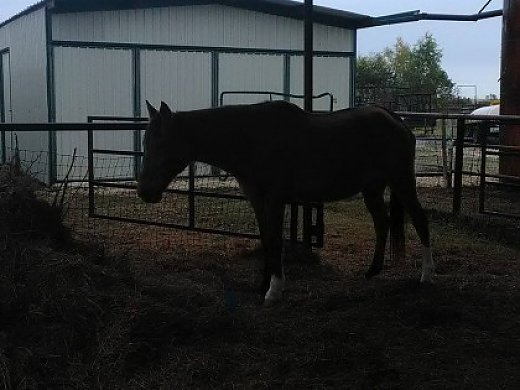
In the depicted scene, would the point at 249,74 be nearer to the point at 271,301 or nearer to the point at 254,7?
the point at 254,7

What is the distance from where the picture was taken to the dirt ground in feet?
10.9

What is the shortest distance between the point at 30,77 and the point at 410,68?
146 ft

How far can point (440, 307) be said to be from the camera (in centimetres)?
439

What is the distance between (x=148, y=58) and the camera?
12.8 meters

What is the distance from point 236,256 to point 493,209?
3686 millimetres

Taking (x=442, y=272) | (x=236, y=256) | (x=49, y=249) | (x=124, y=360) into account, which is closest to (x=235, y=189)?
(x=236, y=256)

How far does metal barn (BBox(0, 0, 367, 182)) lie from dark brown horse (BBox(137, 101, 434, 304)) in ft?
21.9

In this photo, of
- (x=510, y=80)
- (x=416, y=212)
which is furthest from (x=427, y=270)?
(x=510, y=80)

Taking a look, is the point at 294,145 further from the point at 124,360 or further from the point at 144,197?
the point at 124,360

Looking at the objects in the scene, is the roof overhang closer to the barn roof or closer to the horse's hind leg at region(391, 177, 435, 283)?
the barn roof

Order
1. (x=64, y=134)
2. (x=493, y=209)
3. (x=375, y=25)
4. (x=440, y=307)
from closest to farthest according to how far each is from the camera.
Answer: (x=440, y=307), (x=493, y=209), (x=64, y=134), (x=375, y=25)

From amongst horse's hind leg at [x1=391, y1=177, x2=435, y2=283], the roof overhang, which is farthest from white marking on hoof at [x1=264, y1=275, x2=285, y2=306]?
the roof overhang

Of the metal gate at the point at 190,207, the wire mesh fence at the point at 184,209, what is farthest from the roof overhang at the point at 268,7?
the wire mesh fence at the point at 184,209

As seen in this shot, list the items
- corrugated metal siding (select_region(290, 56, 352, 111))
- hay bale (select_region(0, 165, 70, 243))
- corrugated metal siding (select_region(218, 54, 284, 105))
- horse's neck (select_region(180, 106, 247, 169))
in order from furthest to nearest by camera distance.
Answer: corrugated metal siding (select_region(290, 56, 352, 111))
corrugated metal siding (select_region(218, 54, 284, 105))
horse's neck (select_region(180, 106, 247, 169))
hay bale (select_region(0, 165, 70, 243))
